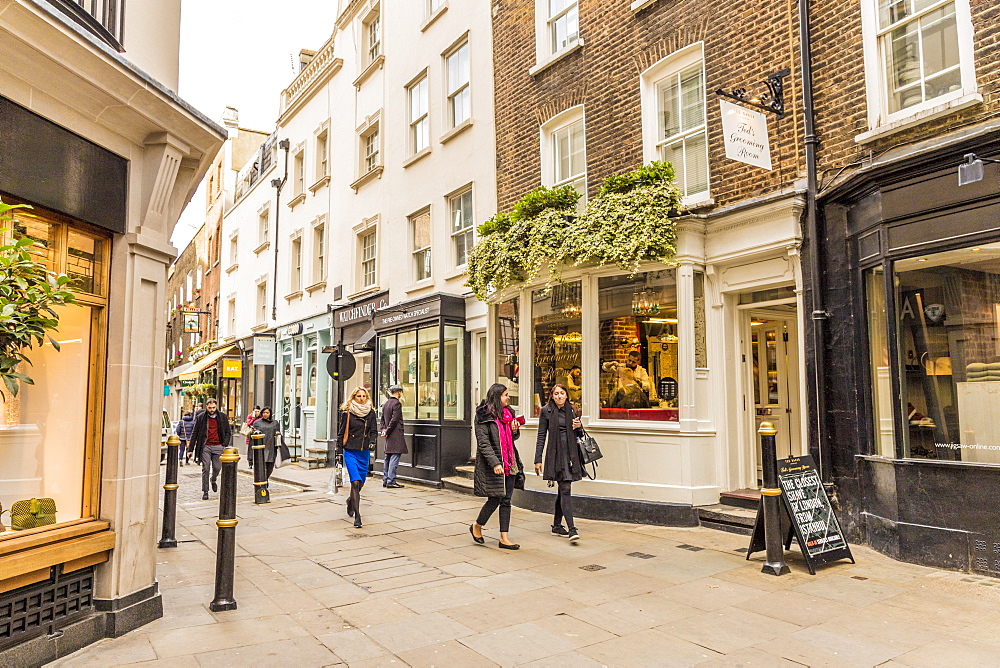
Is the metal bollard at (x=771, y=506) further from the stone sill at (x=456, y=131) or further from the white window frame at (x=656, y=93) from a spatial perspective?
the stone sill at (x=456, y=131)

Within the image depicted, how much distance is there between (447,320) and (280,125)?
1385 cm

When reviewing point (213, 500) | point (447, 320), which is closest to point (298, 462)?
point (213, 500)

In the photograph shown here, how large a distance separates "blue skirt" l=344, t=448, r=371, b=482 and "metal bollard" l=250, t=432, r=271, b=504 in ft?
8.02

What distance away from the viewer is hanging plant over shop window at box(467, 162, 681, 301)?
353 inches

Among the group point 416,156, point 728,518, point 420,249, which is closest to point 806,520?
point 728,518

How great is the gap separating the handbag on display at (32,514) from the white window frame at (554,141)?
8.46 metres

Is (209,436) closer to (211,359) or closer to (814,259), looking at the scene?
(814,259)

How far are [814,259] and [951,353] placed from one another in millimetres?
1751

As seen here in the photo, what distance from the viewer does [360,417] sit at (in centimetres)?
1001

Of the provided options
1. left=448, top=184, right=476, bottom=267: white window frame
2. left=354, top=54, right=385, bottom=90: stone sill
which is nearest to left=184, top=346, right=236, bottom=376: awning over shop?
left=354, top=54, right=385, bottom=90: stone sill

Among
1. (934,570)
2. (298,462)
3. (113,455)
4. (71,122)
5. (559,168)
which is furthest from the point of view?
(298,462)

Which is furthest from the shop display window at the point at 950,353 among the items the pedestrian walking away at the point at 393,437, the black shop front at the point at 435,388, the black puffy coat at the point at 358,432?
the pedestrian walking away at the point at 393,437

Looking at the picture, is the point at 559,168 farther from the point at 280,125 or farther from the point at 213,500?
the point at 280,125

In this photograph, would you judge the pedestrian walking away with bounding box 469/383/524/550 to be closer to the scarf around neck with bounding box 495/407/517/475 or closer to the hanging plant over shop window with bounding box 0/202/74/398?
the scarf around neck with bounding box 495/407/517/475
